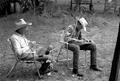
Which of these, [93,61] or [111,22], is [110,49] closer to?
[93,61]

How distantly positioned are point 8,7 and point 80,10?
3.93 m

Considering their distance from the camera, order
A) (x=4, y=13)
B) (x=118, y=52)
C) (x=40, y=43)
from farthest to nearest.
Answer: (x=4, y=13)
(x=40, y=43)
(x=118, y=52)

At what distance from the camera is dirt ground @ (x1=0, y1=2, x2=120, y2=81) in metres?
4.44

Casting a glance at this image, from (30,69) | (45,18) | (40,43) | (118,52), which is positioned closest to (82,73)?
(30,69)

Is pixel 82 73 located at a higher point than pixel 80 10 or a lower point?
lower

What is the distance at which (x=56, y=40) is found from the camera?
7.22 metres

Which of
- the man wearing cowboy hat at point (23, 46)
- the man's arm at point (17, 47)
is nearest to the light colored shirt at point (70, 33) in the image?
the man wearing cowboy hat at point (23, 46)

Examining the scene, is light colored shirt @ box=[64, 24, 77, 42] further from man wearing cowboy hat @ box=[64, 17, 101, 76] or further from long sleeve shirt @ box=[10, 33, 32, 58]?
long sleeve shirt @ box=[10, 33, 32, 58]

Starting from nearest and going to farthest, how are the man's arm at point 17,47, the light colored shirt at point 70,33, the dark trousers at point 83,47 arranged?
1. the man's arm at point 17,47
2. the dark trousers at point 83,47
3. the light colored shirt at point 70,33

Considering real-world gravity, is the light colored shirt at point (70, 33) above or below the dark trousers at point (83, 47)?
above

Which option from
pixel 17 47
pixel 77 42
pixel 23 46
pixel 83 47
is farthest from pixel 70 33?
A: pixel 17 47

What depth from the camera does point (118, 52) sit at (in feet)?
10.6

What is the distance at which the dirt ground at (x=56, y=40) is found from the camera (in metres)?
4.44

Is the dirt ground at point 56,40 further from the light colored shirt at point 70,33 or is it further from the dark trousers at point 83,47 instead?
the light colored shirt at point 70,33
